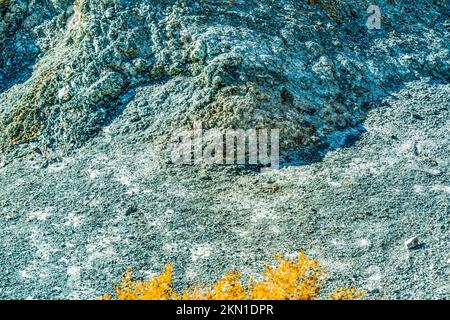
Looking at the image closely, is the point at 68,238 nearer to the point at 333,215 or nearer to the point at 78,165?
the point at 78,165

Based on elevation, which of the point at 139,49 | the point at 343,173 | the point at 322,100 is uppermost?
the point at 139,49

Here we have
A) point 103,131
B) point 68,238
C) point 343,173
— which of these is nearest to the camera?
point 68,238

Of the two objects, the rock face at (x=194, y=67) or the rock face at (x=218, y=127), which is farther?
the rock face at (x=194, y=67)

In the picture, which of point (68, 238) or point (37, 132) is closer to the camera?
point (68, 238)

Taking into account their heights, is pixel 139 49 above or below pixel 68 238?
above

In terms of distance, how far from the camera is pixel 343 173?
16.0 metres

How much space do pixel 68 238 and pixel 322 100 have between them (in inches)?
333

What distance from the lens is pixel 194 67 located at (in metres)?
18.6

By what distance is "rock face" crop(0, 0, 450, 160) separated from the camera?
17688 millimetres

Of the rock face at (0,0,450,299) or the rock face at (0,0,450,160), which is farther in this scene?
the rock face at (0,0,450,160)

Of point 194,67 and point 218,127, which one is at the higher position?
point 194,67

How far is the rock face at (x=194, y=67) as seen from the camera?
1769cm

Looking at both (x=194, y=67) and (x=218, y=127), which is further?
(x=194, y=67)
